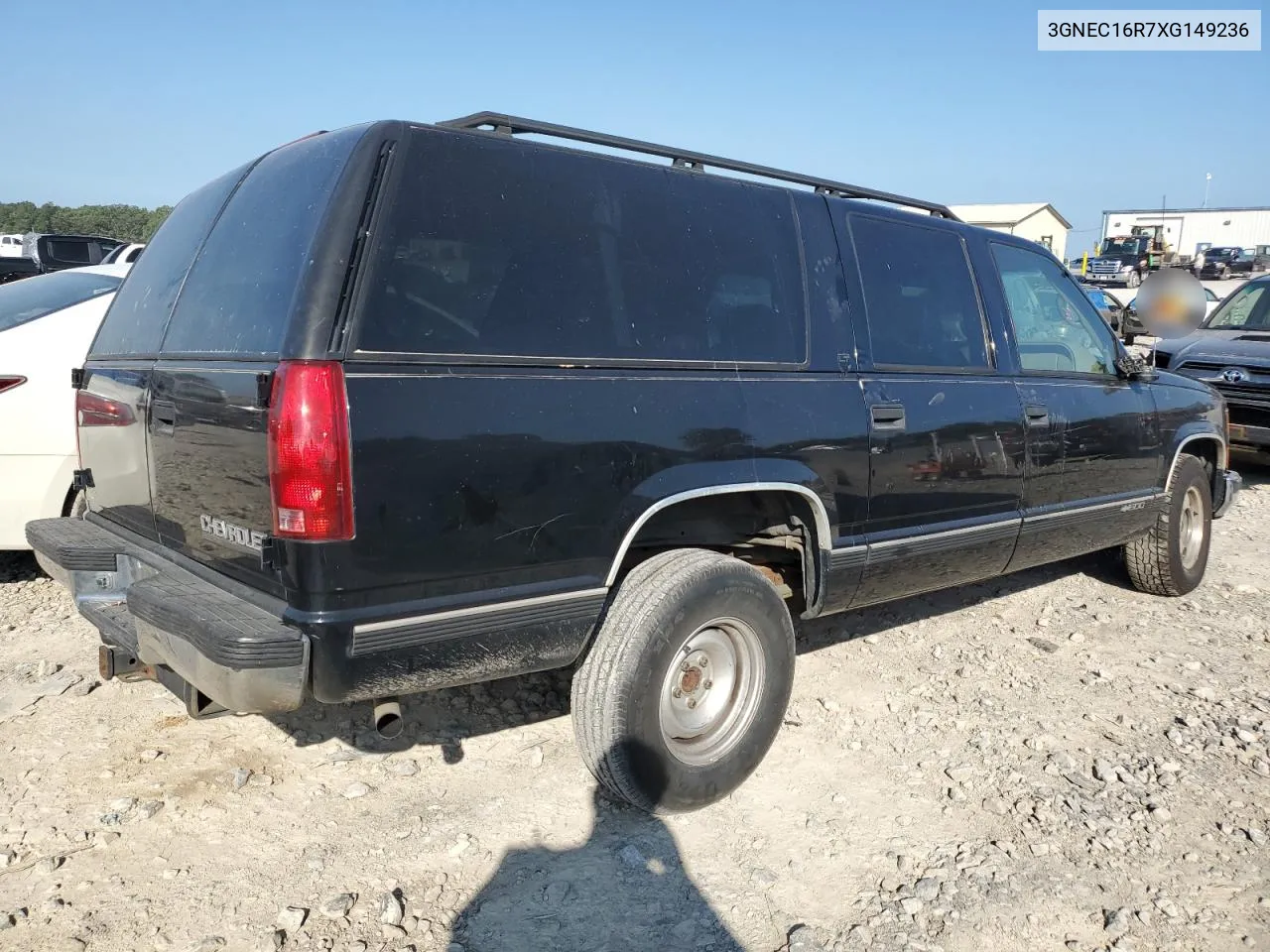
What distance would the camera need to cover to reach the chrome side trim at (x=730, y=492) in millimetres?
2744

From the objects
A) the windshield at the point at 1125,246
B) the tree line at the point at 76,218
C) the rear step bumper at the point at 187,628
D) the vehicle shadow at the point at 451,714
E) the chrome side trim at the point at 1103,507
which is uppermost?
the tree line at the point at 76,218

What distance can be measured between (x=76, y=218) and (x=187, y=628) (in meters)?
57.7

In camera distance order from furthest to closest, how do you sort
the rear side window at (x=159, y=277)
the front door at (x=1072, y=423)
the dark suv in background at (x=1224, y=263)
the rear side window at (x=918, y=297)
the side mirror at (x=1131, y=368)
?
1. the dark suv in background at (x=1224, y=263)
2. the side mirror at (x=1131, y=368)
3. the front door at (x=1072, y=423)
4. the rear side window at (x=918, y=297)
5. the rear side window at (x=159, y=277)

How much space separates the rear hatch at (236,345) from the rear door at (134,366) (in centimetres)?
2

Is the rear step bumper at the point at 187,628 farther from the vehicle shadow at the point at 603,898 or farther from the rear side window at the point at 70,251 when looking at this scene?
the rear side window at the point at 70,251

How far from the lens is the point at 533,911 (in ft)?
8.37

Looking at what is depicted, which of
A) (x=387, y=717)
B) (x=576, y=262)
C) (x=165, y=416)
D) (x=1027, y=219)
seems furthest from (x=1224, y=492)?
(x=1027, y=219)

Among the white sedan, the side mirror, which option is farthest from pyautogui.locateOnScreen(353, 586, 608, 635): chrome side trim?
the side mirror

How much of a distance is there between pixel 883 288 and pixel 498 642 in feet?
6.84

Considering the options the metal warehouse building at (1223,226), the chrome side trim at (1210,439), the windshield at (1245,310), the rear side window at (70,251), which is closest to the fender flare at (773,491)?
the chrome side trim at (1210,439)

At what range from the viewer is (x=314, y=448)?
224cm

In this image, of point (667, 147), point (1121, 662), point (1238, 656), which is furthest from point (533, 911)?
point (1238, 656)

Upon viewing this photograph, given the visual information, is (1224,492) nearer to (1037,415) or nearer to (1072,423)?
(1072,423)

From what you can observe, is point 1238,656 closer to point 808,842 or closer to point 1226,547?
point 1226,547
